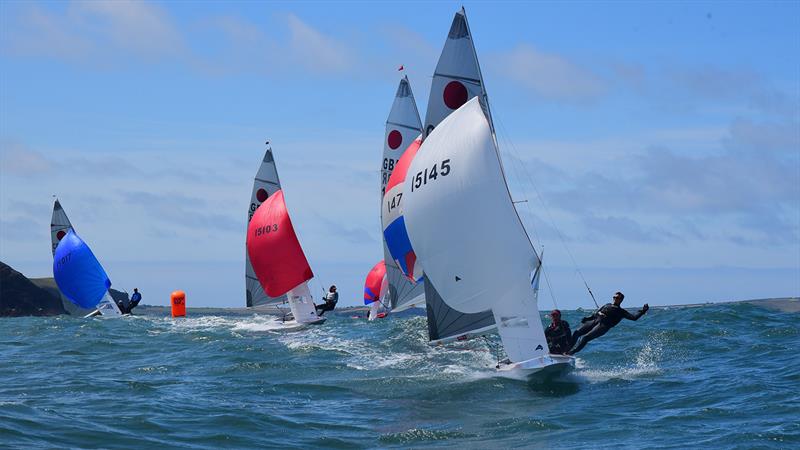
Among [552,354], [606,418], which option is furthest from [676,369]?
[606,418]

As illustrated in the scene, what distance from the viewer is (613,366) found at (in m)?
26.1

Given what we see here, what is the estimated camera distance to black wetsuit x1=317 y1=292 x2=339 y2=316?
149ft

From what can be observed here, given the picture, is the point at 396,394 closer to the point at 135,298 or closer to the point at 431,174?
the point at 431,174

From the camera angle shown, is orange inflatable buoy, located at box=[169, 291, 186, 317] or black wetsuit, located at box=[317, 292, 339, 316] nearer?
black wetsuit, located at box=[317, 292, 339, 316]

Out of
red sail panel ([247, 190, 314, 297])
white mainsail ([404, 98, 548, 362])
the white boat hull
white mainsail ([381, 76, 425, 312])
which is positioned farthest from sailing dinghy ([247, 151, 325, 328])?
the white boat hull

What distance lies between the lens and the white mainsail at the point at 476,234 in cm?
2312

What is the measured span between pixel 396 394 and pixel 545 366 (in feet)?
11.1

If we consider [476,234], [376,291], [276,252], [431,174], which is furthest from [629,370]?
[376,291]

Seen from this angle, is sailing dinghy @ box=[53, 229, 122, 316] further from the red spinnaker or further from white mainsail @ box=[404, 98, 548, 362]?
white mainsail @ box=[404, 98, 548, 362]

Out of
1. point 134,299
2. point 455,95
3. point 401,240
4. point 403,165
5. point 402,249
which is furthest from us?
point 134,299

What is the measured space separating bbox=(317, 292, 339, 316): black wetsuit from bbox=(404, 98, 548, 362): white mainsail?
2153 cm

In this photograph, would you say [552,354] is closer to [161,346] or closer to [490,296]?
[490,296]

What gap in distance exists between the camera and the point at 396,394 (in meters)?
22.3

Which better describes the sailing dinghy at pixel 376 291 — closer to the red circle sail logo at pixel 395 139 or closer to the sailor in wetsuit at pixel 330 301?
the sailor in wetsuit at pixel 330 301
